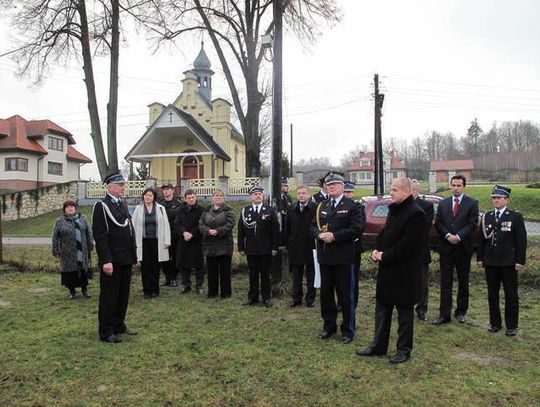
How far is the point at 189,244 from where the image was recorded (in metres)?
7.84

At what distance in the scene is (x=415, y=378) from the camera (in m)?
3.96

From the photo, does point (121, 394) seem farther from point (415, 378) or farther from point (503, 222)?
point (503, 222)

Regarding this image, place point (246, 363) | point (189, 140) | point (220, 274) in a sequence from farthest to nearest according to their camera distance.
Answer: point (189, 140) < point (220, 274) < point (246, 363)

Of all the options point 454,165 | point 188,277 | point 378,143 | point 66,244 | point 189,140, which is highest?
point 454,165

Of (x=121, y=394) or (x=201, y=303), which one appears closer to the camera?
(x=121, y=394)

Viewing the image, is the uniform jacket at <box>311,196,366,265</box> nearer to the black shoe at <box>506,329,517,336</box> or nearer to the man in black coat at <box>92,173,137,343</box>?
the black shoe at <box>506,329,517,336</box>

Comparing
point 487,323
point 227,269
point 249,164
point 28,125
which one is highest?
point 28,125

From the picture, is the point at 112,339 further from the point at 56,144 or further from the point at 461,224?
the point at 56,144

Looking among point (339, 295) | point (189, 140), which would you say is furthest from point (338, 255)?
point (189, 140)

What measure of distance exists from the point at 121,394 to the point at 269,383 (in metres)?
1.21

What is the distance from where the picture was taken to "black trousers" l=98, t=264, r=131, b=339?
16.7 feet

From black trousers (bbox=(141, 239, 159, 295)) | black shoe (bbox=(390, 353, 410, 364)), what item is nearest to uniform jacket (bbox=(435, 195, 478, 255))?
black shoe (bbox=(390, 353, 410, 364))

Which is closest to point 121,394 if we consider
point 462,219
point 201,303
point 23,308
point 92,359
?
point 92,359

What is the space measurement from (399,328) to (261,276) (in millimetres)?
2797
